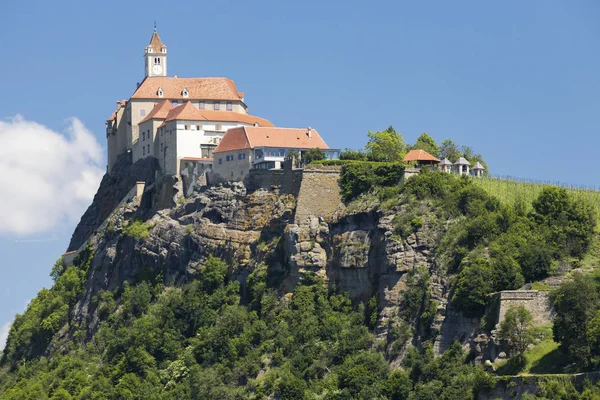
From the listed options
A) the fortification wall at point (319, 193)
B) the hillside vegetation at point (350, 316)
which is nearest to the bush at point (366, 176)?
the hillside vegetation at point (350, 316)

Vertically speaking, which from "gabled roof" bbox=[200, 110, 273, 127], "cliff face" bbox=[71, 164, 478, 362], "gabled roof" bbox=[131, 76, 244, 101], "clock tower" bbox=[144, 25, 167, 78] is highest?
"clock tower" bbox=[144, 25, 167, 78]

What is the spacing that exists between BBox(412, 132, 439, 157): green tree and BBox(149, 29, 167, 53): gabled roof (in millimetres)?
27734

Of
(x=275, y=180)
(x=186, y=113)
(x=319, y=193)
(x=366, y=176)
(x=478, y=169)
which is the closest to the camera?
(x=366, y=176)

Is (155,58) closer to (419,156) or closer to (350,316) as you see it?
(419,156)

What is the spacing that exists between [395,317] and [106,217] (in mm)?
44260

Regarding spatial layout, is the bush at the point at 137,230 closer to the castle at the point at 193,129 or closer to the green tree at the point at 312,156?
the castle at the point at 193,129

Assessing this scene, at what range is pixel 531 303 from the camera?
105 m

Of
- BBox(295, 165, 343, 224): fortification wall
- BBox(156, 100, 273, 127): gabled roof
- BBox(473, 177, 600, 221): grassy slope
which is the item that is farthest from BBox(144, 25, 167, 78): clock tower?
BBox(473, 177, 600, 221): grassy slope

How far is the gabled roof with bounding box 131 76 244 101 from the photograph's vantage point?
147125mm

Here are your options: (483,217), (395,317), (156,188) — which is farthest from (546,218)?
(156,188)

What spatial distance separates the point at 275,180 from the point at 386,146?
36.3ft

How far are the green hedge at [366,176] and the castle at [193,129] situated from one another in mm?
5571

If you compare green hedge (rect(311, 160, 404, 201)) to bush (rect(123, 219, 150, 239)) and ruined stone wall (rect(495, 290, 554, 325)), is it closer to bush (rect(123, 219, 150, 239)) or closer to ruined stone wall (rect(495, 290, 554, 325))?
bush (rect(123, 219, 150, 239))

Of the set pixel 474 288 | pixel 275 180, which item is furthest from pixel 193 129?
pixel 474 288
